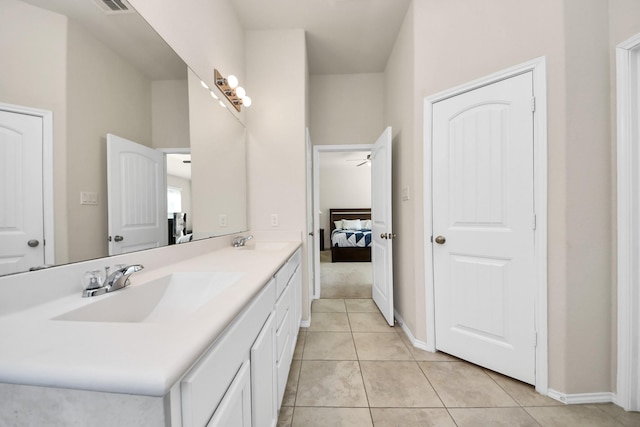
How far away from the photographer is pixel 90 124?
33.4 inches

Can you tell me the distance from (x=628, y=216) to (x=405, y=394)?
61.9 inches

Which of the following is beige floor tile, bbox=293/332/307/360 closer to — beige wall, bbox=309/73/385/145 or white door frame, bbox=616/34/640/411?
white door frame, bbox=616/34/640/411

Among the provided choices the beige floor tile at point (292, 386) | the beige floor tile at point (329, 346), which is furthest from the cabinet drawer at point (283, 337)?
the beige floor tile at point (329, 346)

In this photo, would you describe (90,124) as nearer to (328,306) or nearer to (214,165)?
(214,165)

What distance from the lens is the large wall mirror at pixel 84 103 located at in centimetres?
66

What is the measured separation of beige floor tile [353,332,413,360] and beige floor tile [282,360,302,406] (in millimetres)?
479

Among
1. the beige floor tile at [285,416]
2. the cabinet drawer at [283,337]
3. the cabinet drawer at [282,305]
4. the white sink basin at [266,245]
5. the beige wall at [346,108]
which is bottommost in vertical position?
the beige floor tile at [285,416]

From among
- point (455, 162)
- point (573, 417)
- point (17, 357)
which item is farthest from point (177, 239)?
point (573, 417)

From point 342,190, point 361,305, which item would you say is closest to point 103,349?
point 361,305

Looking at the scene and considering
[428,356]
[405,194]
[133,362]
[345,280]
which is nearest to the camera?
[133,362]

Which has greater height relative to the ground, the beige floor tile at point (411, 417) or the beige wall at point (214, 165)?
the beige wall at point (214, 165)

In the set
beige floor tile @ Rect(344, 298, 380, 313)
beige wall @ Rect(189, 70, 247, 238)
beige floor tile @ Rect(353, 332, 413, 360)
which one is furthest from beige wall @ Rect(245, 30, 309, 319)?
beige floor tile @ Rect(344, 298, 380, 313)

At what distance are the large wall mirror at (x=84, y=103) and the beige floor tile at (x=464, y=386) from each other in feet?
5.98

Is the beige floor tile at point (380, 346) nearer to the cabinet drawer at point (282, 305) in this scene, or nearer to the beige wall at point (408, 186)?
the beige wall at point (408, 186)
